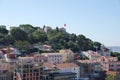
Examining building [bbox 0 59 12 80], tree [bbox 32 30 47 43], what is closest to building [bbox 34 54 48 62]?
building [bbox 0 59 12 80]

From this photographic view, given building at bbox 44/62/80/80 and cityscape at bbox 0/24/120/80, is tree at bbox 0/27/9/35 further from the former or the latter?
building at bbox 44/62/80/80

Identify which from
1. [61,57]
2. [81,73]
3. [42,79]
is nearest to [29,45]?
[61,57]

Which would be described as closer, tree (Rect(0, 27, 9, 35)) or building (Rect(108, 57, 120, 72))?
building (Rect(108, 57, 120, 72))

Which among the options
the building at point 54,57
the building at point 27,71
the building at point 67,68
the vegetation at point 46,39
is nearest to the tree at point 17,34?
the vegetation at point 46,39

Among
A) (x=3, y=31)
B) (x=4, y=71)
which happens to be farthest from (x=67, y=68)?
(x=3, y=31)

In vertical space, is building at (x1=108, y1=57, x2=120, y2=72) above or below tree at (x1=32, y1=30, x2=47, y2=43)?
below

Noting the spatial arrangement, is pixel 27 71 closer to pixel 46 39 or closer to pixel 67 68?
pixel 67 68

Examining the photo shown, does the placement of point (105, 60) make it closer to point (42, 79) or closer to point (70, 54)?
point (70, 54)

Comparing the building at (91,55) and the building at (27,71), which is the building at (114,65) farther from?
the building at (27,71)
